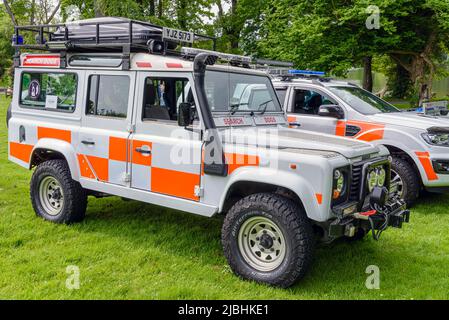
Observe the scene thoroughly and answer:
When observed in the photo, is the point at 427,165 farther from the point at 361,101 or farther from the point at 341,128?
the point at 361,101

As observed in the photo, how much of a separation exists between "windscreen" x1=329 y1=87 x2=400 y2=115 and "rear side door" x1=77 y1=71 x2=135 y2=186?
3.96 meters

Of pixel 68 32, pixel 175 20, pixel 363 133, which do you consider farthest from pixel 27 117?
pixel 175 20

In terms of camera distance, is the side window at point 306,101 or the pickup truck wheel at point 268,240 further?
the side window at point 306,101

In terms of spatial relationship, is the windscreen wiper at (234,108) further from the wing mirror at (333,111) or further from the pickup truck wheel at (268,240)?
the wing mirror at (333,111)

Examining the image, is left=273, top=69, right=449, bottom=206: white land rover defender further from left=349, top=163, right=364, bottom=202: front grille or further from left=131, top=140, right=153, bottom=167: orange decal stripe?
left=131, top=140, right=153, bottom=167: orange decal stripe

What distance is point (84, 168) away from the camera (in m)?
5.55

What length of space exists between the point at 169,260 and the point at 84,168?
1.60m

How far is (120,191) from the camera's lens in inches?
207

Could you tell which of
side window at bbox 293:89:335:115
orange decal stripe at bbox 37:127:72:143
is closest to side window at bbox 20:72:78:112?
orange decal stripe at bbox 37:127:72:143

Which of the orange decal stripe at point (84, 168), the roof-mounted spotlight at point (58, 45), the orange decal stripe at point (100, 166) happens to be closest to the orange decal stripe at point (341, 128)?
the orange decal stripe at point (100, 166)

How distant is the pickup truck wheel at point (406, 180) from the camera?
6.79 m

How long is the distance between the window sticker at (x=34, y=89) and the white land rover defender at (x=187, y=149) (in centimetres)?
3

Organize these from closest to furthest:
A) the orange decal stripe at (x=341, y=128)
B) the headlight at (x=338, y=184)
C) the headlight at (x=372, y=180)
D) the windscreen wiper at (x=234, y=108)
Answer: the headlight at (x=338, y=184)
the headlight at (x=372, y=180)
the windscreen wiper at (x=234, y=108)
the orange decal stripe at (x=341, y=128)
